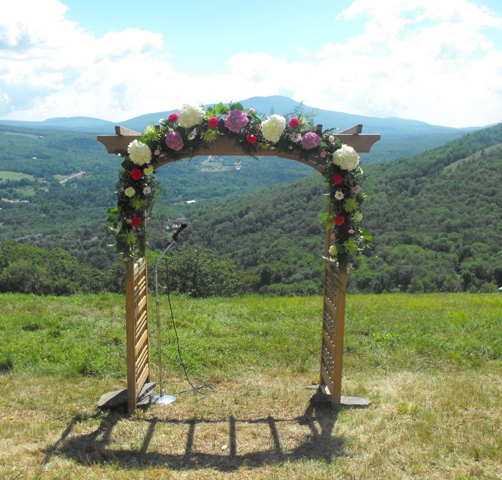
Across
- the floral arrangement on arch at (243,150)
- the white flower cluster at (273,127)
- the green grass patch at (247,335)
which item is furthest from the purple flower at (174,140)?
the green grass patch at (247,335)

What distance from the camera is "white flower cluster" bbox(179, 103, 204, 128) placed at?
4.96 m

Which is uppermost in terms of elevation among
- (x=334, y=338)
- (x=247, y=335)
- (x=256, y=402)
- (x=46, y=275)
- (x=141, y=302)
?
(x=141, y=302)

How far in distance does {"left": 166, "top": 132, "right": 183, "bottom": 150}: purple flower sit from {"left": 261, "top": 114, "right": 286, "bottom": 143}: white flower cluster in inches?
34.4

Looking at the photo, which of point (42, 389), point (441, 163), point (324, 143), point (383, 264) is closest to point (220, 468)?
point (42, 389)

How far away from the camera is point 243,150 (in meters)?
5.17

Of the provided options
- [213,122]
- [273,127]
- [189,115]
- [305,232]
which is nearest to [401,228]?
[305,232]

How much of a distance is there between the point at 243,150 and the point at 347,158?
1.11 m

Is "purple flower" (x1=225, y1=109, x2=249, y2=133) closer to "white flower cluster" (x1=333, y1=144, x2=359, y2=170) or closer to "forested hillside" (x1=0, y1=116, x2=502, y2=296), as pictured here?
"forested hillside" (x1=0, y1=116, x2=502, y2=296)

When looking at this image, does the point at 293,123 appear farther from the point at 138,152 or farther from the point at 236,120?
the point at 138,152

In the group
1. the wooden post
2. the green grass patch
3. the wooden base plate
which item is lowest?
the green grass patch

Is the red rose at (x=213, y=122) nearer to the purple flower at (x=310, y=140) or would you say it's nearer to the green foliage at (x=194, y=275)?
the purple flower at (x=310, y=140)

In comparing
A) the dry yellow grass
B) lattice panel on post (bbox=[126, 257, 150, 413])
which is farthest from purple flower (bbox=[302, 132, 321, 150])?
the dry yellow grass

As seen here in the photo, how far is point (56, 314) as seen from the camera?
912cm

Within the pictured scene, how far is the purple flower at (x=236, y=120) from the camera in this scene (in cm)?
499
